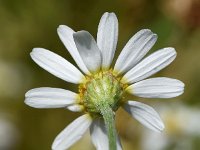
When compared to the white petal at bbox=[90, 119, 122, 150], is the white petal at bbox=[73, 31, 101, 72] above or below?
above

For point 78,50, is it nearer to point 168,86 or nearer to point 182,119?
point 168,86

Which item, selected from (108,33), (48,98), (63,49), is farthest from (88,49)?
(63,49)

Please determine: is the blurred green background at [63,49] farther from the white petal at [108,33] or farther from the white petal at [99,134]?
the white petal at [108,33]

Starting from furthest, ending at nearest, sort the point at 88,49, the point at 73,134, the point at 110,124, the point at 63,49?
the point at 63,49
the point at 73,134
the point at 88,49
the point at 110,124

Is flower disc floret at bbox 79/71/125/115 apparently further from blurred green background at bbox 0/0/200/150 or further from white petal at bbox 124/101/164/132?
blurred green background at bbox 0/0/200/150

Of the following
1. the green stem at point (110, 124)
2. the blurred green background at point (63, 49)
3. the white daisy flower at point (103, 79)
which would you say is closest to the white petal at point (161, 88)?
the white daisy flower at point (103, 79)

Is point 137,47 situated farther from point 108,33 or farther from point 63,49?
point 63,49

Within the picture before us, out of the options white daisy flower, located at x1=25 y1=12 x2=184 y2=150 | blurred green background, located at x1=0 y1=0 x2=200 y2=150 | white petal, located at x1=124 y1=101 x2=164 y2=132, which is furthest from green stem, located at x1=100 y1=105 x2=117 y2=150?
blurred green background, located at x1=0 y1=0 x2=200 y2=150
